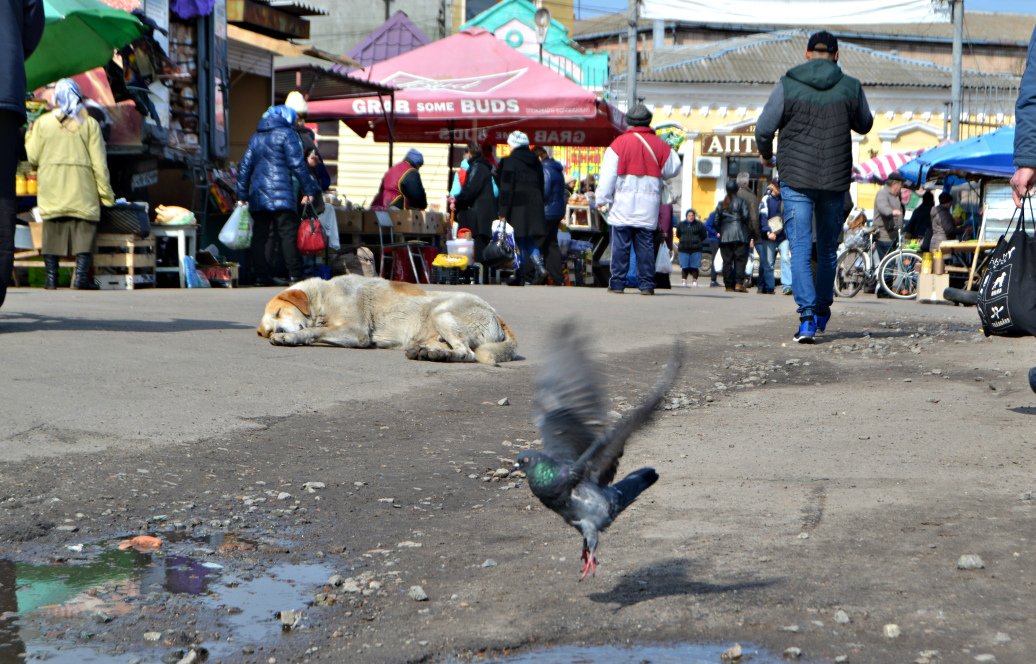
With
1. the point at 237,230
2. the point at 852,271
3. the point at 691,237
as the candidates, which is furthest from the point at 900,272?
the point at 237,230

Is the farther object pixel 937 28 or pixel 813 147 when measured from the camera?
pixel 937 28

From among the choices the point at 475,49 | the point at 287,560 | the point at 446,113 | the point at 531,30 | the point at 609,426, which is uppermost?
the point at 531,30

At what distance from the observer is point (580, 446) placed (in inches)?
133

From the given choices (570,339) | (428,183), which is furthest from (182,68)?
(428,183)

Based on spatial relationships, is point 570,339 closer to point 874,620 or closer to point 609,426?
point 609,426

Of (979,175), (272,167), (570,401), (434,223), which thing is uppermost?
(979,175)

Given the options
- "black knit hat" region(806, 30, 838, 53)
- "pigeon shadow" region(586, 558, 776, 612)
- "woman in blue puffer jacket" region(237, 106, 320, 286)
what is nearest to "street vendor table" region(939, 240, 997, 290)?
"black knit hat" region(806, 30, 838, 53)

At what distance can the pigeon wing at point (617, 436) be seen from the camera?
10.4 feet

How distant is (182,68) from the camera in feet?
47.7

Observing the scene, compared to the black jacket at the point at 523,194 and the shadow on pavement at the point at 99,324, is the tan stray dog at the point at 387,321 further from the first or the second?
the black jacket at the point at 523,194

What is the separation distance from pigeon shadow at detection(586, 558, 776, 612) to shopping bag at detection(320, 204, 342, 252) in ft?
38.4

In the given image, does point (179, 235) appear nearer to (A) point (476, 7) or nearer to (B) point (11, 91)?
(B) point (11, 91)

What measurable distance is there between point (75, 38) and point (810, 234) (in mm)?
5760

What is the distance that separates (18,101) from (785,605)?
5.76 metres
